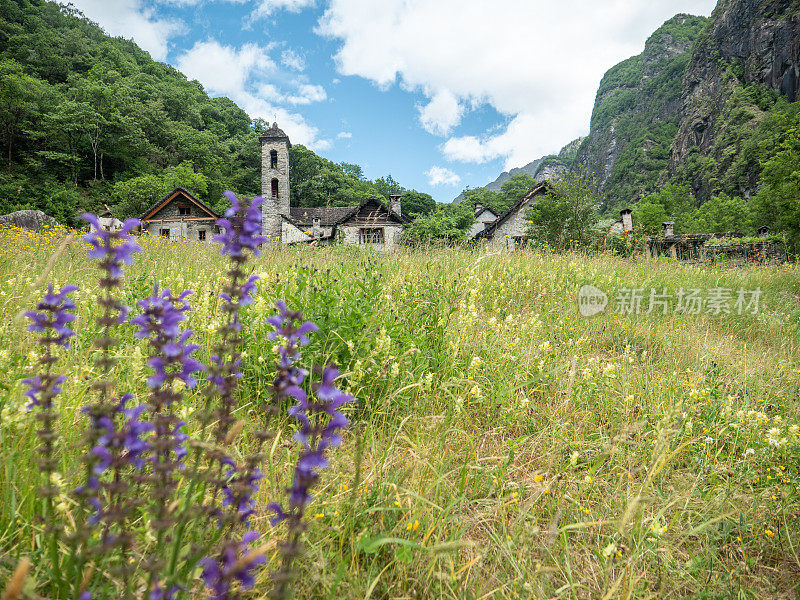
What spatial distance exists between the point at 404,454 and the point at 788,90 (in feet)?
320

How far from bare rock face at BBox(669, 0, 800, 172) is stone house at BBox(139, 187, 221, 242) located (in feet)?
292

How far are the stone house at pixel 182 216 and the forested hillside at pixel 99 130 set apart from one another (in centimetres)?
842

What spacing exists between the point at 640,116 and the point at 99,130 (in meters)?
155

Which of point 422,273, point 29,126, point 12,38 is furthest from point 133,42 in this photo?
point 422,273

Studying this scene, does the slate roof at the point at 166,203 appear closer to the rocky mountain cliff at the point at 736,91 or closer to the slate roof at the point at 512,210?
the slate roof at the point at 512,210

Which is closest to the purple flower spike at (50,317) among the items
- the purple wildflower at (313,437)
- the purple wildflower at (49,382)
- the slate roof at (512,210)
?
the purple wildflower at (49,382)

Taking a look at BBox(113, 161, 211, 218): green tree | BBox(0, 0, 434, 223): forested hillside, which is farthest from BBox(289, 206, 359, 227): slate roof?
BBox(113, 161, 211, 218): green tree

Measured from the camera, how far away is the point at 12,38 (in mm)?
45781

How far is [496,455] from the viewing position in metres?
2.35

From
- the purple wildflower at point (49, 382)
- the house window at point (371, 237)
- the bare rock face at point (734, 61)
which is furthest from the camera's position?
the bare rock face at point (734, 61)

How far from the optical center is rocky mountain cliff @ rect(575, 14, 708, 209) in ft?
340

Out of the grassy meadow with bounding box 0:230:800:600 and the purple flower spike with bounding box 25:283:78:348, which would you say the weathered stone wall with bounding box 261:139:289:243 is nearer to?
the grassy meadow with bounding box 0:230:800:600

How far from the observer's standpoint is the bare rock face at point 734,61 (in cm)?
6494

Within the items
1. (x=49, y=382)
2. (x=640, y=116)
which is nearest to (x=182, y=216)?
(x=49, y=382)
